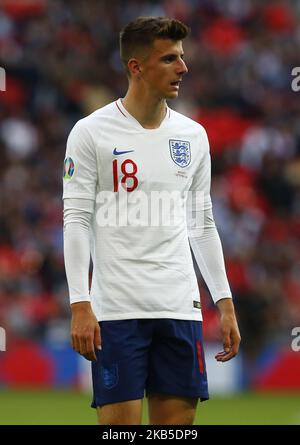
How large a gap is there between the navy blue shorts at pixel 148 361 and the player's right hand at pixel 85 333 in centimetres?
19

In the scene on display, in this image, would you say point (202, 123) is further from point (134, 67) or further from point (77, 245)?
point (77, 245)

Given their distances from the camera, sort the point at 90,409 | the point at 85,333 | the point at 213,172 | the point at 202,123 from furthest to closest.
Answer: the point at 202,123, the point at 213,172, the point at 90,409, the point at 85,333

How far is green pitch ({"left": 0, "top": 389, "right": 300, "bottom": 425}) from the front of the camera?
380 inches

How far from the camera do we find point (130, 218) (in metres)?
4.62

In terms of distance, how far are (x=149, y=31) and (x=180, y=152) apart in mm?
514

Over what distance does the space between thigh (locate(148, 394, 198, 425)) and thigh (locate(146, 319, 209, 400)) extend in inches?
0.9

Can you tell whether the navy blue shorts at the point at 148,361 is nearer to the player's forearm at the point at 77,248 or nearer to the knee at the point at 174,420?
the knee at the point at 174,420

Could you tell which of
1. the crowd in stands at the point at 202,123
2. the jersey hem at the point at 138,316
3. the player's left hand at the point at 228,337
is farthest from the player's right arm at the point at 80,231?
the crowd in stands at the point at 202,123

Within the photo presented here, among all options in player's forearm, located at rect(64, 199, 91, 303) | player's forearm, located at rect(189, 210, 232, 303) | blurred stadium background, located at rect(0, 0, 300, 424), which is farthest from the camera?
blurred stadium background, located at rect(0, 0, 300, 424)

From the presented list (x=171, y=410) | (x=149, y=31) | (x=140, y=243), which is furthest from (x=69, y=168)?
(x=171, y=410)

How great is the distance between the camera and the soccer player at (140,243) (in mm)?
4551

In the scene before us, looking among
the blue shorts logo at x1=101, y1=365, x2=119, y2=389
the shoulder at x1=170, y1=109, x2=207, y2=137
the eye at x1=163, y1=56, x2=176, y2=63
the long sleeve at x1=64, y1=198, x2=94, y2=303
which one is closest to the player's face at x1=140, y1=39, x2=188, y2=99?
the eye at x1=163, y1=56, x2=176, y2=63

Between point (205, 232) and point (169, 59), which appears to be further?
point (205, 232)

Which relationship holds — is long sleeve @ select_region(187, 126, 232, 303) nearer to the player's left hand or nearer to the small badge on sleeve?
the player's left hand
